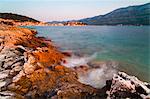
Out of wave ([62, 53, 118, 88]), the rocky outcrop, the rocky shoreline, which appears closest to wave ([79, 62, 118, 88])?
wave ([62, 53, 118, 88])

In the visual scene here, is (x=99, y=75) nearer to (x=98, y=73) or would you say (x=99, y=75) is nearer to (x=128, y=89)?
(x=98, y=73)

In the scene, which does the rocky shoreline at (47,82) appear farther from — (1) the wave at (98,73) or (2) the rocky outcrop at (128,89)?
(1) the wave at (98,73)

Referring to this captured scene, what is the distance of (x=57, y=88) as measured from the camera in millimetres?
14992

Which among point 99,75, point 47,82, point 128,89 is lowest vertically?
point 99,75

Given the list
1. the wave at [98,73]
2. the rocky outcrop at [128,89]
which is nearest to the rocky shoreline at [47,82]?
the rocky outcrop at [128,89]

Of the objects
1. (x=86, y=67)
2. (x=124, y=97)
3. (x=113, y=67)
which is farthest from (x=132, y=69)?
(x=124, y=97)

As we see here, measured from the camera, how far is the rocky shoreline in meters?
13.2

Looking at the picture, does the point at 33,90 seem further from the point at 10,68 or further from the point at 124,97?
the point at 124,97

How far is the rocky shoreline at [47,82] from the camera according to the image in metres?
13.2

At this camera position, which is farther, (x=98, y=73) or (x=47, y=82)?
(x=98, y=73)

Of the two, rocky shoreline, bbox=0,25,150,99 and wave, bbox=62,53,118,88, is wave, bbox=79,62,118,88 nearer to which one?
wave, bbox=62,53,118,88

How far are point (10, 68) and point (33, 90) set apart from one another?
147 inches

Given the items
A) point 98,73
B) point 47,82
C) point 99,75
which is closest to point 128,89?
point 47,82

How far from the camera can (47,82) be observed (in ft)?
53.9
